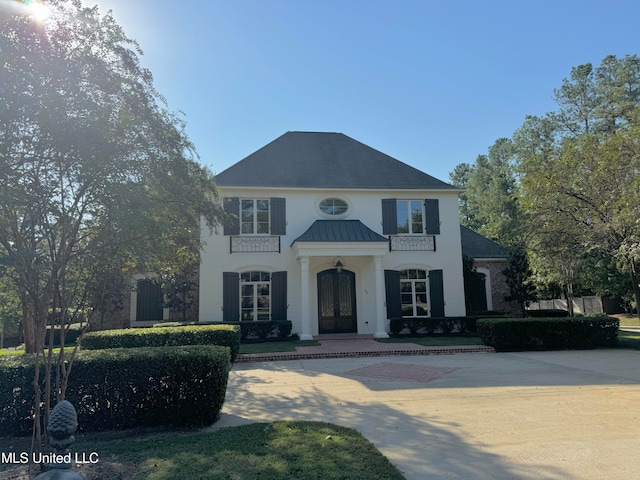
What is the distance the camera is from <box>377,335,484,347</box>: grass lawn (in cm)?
1333

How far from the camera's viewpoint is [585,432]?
491 centimetres

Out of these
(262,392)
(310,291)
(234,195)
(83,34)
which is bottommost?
(262,392)

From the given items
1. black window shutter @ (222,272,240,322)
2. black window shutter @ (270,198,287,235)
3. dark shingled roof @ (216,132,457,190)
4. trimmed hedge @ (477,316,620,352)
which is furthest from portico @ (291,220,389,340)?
trimmed hedge @ (477,316,620,352)

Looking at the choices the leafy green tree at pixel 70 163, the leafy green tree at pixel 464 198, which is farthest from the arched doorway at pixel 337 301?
the leafy green tree at pixel 464 198

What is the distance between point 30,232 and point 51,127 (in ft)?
3.30

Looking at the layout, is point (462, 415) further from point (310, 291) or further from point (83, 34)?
point (310, 291)

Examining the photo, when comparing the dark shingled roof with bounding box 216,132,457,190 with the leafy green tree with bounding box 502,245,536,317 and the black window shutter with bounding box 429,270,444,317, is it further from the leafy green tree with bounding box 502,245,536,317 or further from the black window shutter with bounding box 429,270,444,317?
the leafy green tree with bounding box 502,245,536,317

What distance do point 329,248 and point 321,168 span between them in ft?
14.4

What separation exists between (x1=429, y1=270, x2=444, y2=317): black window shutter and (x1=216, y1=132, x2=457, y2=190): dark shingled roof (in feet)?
12.4

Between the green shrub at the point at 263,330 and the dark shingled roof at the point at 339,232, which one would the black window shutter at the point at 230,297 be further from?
the dark shingled roof at the point at 339,232

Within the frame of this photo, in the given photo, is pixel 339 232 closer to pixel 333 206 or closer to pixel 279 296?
pixel 333 206

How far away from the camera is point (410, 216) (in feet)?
57.5

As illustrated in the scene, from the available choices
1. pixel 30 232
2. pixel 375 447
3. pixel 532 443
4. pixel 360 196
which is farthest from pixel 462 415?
pixel 360 196

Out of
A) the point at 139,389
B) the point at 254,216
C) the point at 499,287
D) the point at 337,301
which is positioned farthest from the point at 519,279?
the point at 139,389
